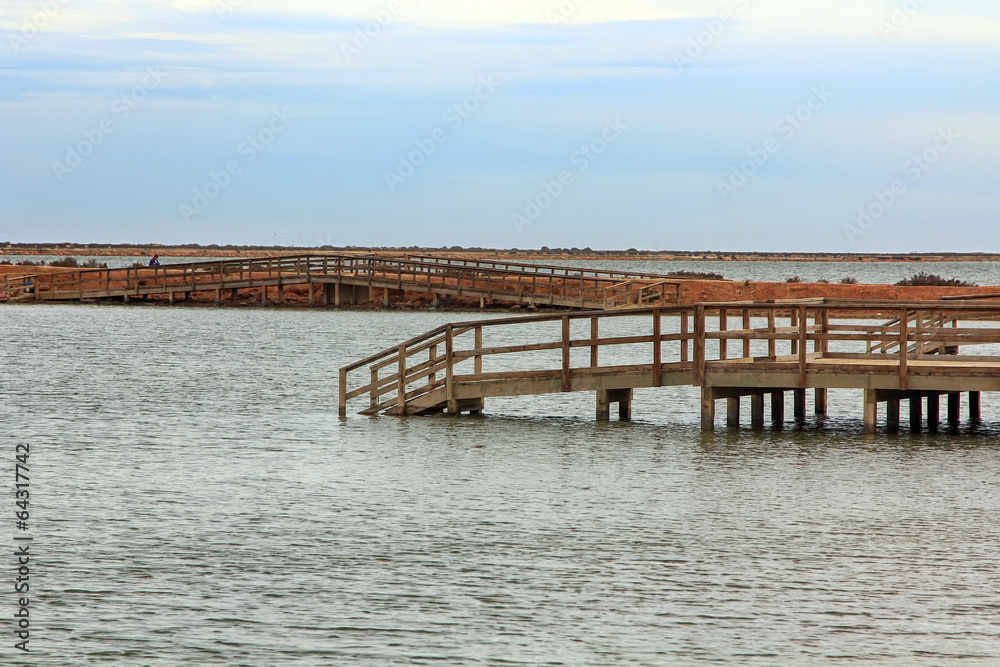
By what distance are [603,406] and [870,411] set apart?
15.2 feet

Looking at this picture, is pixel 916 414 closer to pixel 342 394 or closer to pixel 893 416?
pixel 893 416

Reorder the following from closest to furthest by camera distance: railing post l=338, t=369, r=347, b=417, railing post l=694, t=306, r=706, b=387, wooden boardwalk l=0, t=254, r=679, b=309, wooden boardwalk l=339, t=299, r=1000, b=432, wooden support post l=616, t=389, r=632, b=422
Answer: wooden boardwalk l=339, t=299, r=1000, b=432
railing post l=694, t=306, r=706, b=387
wooden support post l=616, t=389, r=632, b=422
railing post l=338, t=369, r=347, b=417
wooden boardwalk l=0, t=254, r=679, b=309

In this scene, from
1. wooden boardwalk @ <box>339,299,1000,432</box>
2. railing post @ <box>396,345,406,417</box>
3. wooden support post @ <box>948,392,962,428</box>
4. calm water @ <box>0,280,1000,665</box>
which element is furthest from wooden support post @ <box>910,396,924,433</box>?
railing post @ <box>396,345,406,417</box>

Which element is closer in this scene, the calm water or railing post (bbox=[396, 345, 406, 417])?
the calm water

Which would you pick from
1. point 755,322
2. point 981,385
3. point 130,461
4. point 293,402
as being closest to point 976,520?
point 981,385

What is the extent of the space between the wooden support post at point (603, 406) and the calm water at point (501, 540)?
13.6 inches

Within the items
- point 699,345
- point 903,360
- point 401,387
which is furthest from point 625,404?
point 903,360

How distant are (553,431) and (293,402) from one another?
760 cm

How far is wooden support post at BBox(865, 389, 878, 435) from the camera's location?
22359mm

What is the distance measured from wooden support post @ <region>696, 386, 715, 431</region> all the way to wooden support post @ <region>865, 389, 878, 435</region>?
2521 millimetres

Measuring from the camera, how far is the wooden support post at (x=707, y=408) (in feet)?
74.8

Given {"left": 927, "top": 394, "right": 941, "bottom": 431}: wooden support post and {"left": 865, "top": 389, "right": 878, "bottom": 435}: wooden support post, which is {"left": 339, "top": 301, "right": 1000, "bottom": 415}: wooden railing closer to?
{"left": 865, "top": 389, "right": 878, "bottom": 435}: wooden support post

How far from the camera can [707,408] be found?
23062mm

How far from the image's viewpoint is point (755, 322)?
54.8 metres
